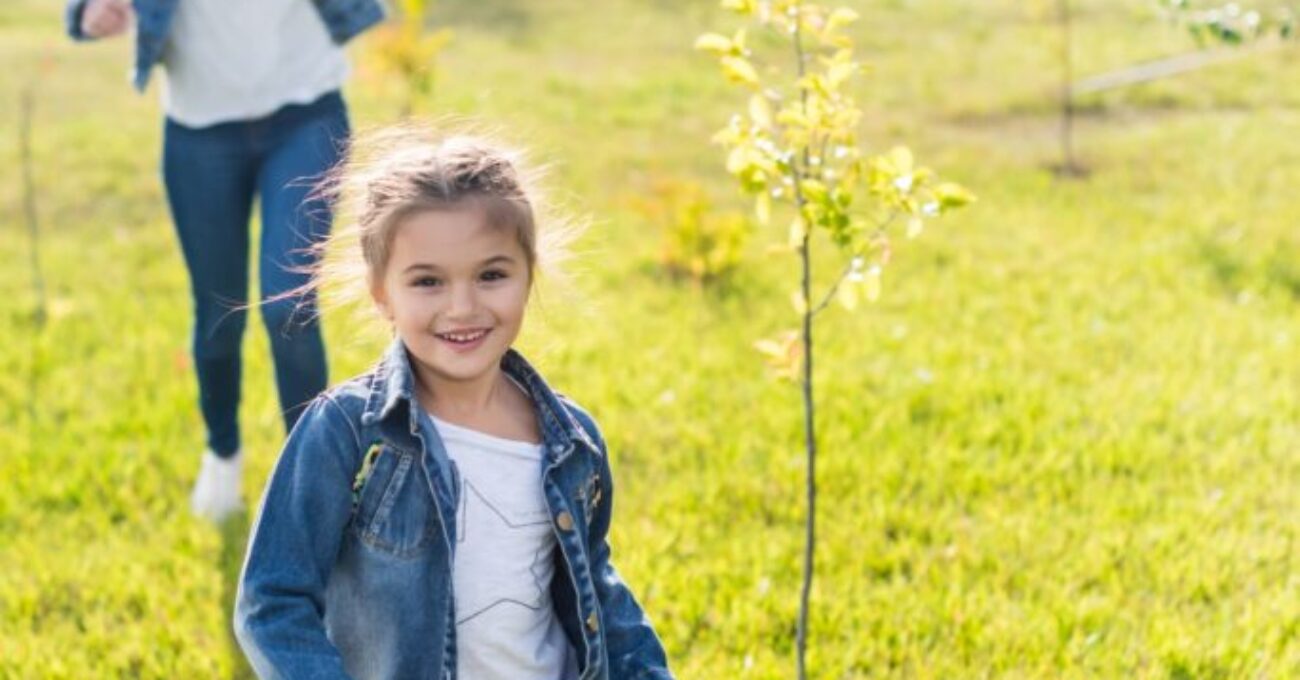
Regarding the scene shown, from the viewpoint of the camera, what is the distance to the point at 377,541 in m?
2.31

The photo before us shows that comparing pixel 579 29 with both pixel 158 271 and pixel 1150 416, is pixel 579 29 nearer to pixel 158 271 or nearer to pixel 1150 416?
pixel 158 271

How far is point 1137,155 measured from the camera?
9.20m

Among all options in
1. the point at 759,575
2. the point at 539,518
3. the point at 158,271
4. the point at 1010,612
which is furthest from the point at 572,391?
the point at 539,518

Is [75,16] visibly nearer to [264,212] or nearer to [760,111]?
[264,212]

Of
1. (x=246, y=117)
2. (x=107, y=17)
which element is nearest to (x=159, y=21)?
(x=107, y=17)

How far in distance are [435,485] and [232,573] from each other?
6.79 ft

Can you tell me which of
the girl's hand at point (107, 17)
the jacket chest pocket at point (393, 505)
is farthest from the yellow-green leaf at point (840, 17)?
the girl's hand at point (107, 17)

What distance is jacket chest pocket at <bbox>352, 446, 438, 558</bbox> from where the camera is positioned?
7.51ft

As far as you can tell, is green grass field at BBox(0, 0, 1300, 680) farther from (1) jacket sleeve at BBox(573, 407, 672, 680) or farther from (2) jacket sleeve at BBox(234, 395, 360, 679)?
(2) jacket sleeve at BBox(234, 395, 360, 679)

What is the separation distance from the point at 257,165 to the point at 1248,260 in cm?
455

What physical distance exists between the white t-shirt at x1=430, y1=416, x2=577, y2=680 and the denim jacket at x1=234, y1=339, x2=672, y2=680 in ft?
0.11

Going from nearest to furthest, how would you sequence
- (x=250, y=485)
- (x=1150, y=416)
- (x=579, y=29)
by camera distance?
(x=250, y=485) → (x=1150, y=416) → (x=579, y=29)

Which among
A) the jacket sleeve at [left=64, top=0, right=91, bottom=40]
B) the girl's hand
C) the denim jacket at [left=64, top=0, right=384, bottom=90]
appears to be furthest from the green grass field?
the jacket sleeve at [left=64, top=0, right=91, bottom=40]

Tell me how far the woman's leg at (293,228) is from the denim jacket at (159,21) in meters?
0.19
